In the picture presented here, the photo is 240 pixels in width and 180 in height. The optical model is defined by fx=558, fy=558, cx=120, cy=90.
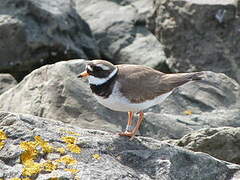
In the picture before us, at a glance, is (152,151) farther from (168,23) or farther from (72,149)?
(168,23)

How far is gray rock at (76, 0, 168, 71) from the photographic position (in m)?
17.5

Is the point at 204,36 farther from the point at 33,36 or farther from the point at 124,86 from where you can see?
the point at 124,86

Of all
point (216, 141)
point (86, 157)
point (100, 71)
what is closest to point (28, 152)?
point (86, 157)

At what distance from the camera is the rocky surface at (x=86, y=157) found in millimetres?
6859

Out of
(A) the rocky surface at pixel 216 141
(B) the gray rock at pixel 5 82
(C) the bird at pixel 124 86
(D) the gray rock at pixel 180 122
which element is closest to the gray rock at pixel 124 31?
(B) the gray rock at pixel 5 82

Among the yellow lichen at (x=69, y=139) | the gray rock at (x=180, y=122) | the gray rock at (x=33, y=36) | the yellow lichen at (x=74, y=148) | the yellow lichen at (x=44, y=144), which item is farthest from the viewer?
the gray rock at (x=33, y=36)

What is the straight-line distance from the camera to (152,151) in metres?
7.89

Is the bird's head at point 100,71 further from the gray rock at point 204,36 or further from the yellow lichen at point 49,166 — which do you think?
the gray rock at point 204,36

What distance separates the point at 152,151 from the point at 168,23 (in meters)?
9.77

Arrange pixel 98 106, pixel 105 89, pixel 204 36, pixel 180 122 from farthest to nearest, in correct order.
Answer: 1. pixel 204 36
2. pixel 180 122
3. pixel 98 106
4. pixel 105 89

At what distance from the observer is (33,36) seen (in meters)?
15.5

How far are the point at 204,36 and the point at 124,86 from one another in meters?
8.31

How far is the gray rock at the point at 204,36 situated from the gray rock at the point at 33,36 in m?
2.90

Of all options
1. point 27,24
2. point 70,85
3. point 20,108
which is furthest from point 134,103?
point 27,24
